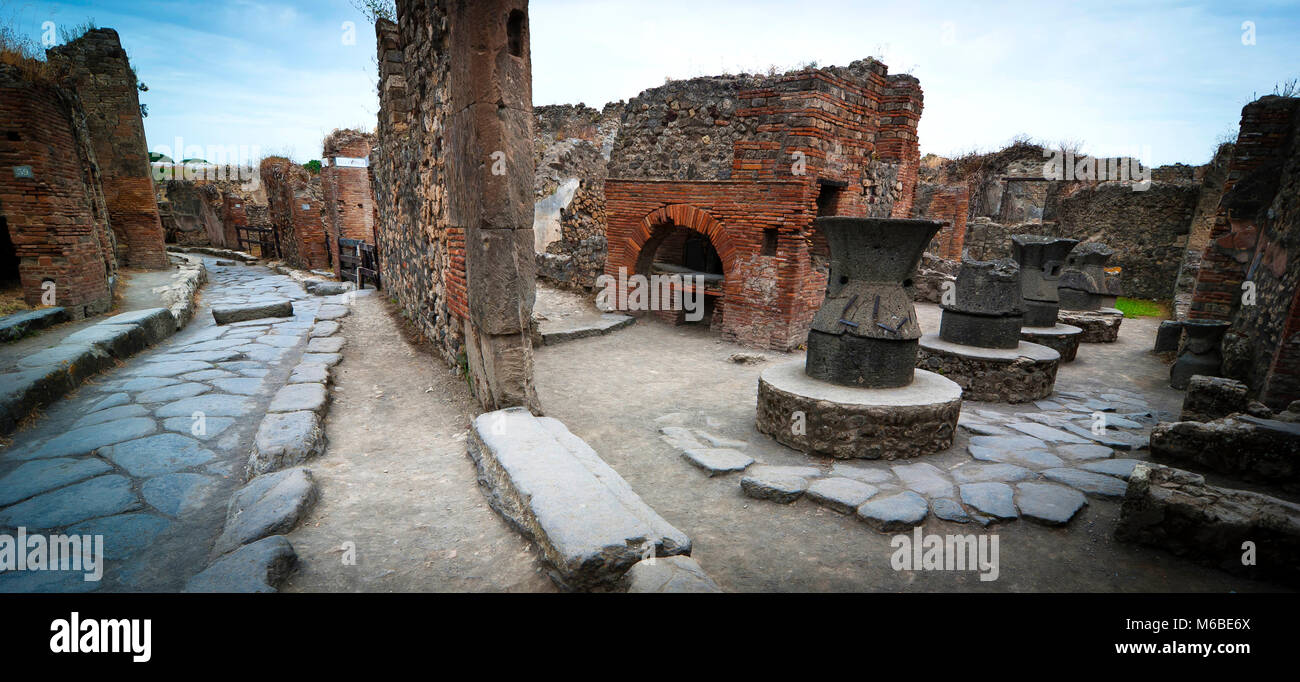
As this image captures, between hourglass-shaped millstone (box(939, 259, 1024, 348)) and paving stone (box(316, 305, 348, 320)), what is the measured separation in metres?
7.50

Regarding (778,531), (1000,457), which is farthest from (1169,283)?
(778,531)

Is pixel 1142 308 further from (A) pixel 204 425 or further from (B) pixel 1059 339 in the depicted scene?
(A) pixel 204 425

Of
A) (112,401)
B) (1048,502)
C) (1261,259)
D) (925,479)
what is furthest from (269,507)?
(1261,259)

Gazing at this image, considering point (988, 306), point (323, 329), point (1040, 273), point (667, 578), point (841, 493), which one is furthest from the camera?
point (1040, 273)

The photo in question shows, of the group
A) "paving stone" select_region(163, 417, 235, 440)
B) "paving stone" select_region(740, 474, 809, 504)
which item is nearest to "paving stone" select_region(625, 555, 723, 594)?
"paving stone" select_region(740, 474, 809, 504)

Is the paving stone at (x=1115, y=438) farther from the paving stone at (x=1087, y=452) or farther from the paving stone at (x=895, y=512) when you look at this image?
the paving stone at (x=895, y=512)

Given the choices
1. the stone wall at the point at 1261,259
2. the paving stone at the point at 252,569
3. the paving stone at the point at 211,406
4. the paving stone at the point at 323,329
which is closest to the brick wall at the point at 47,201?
the paving stone at the point at 323,329

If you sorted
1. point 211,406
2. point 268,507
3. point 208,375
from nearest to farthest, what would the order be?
point 268,507, point 211,406, point 208,375

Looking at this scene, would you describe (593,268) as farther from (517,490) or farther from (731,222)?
(517,490)

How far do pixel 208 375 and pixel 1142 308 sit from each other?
17.5 metres

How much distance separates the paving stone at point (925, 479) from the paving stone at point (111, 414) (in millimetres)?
5569

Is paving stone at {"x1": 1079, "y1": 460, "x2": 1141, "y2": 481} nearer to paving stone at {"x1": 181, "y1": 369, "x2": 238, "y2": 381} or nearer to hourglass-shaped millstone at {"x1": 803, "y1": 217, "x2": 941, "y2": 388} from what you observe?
hourglass-shaped millstone at {"x1": 803, "y1": 217, "x2": 941, "y2": 388}

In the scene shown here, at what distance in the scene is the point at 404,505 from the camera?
2.76 metres
